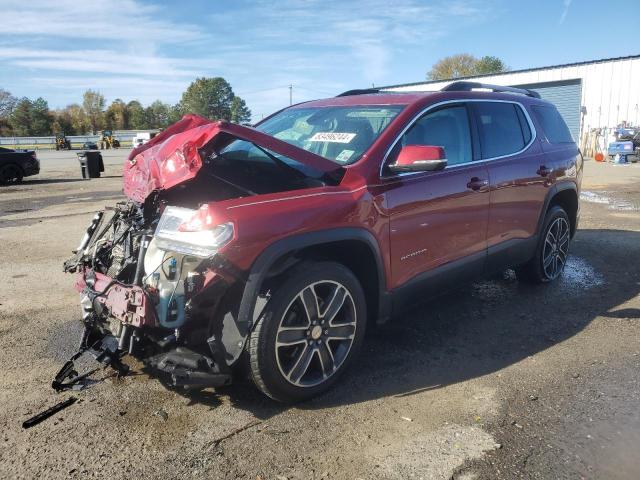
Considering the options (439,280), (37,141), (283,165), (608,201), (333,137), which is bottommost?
(608,201)

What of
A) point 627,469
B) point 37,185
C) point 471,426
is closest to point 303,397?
point 471,426

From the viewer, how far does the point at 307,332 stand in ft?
10.6

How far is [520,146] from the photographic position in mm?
4953

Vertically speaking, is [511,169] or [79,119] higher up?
[79,119]

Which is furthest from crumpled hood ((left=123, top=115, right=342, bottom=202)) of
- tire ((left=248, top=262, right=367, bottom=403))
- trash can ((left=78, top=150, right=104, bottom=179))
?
trash can ((left=78, top=150, right=104, bottom=179))

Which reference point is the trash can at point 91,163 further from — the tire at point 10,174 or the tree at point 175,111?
the tree at point 175,111

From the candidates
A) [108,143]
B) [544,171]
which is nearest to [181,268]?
[544,171]

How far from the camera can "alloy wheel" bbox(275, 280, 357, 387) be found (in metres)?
3.16

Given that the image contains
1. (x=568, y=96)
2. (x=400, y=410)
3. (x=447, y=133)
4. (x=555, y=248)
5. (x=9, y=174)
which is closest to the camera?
(x=400, y=410)

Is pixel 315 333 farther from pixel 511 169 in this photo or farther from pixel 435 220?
pixel 511 169

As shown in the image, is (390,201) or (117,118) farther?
(117,118)

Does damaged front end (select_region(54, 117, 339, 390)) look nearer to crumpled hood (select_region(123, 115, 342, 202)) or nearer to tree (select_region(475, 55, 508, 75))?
crumpled hood (select_region(123, 115, 342, 202))

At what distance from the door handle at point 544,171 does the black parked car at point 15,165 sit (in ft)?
59.6

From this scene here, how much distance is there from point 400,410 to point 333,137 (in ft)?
6.65
